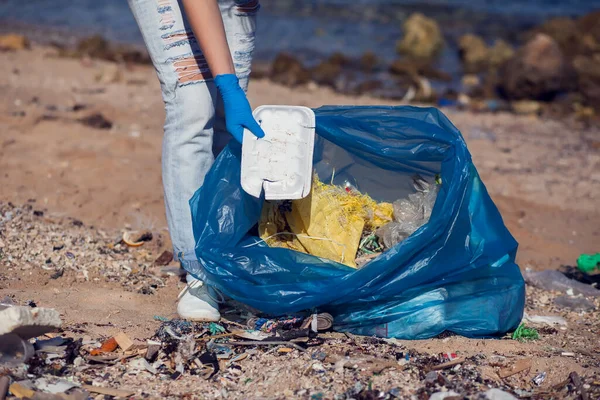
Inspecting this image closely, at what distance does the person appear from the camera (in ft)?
7.32

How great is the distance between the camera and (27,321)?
1789 millimetres

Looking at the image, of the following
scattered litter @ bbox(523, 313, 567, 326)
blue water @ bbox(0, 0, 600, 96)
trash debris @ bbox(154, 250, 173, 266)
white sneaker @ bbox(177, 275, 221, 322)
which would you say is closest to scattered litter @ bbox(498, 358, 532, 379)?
scattered litter @ bbox(523, 313, 567, 326)

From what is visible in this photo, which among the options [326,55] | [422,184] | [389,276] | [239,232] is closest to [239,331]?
[239,232]

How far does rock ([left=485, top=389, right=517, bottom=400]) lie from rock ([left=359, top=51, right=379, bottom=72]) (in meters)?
7.07

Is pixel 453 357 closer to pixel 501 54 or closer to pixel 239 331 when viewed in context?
pixel 239 331

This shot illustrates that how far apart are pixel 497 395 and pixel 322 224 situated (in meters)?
0.85

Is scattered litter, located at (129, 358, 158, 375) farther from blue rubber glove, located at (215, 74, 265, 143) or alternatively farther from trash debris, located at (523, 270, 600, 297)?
trash debris, located at (523, 270, 600, 297)

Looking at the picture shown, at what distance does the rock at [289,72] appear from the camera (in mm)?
7425

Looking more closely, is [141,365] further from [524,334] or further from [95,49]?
[95,49]

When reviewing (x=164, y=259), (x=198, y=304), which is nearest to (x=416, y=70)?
(x=164, y=259)

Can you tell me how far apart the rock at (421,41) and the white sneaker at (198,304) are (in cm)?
769

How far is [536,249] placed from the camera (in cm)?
351

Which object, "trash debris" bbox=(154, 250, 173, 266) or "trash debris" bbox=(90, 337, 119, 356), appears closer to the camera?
"trash debris" bbox=(90, 337, 119, 356)

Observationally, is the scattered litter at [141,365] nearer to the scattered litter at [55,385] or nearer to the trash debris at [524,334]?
the scattered litter at [55,385]
